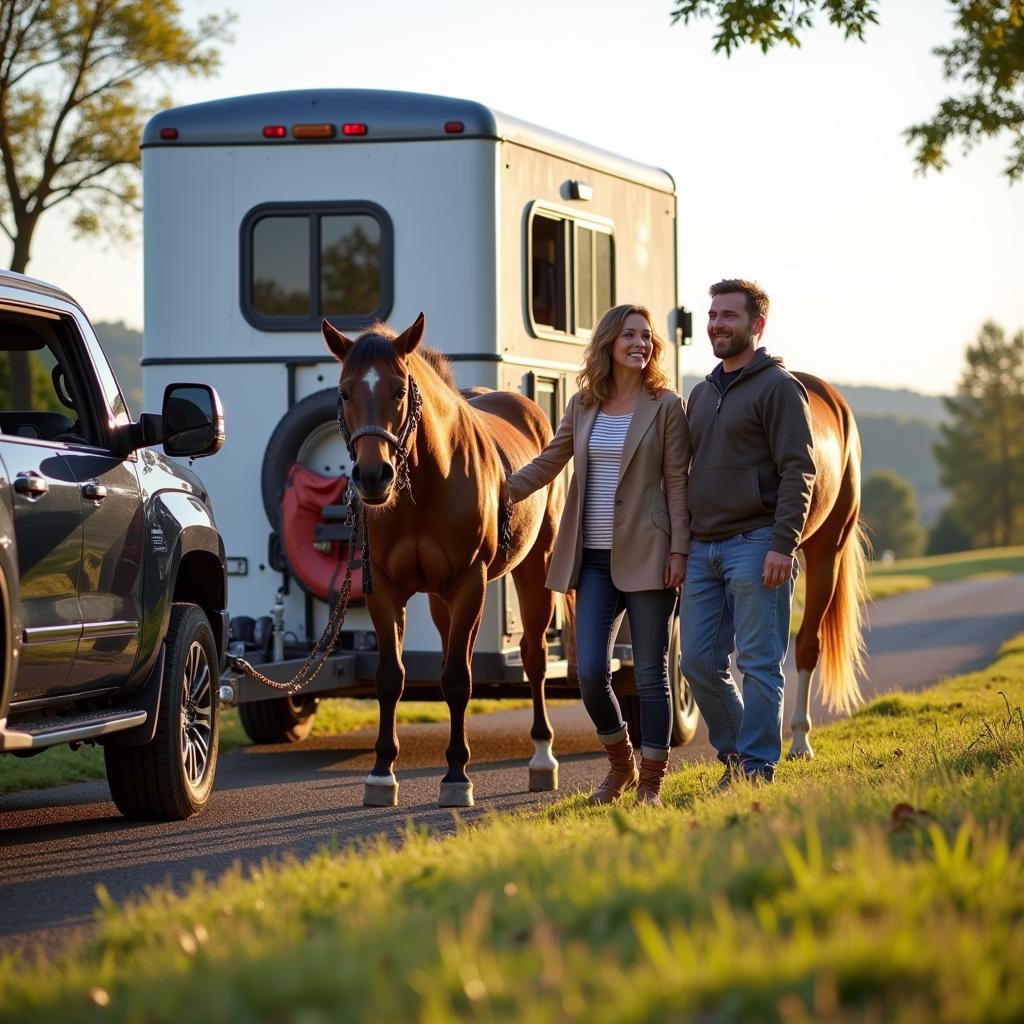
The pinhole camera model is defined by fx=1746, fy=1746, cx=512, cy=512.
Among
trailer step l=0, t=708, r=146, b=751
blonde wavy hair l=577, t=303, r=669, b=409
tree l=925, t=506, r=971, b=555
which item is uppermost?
blonde wavy hair l=577, t=303, r=669, b=409

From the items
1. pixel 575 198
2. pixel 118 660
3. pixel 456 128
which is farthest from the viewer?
pixel 575 198

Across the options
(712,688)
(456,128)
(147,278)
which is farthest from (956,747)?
(147,278)

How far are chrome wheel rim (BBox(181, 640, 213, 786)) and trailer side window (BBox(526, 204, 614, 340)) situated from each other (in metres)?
3.53

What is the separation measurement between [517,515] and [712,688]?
2.01 meters

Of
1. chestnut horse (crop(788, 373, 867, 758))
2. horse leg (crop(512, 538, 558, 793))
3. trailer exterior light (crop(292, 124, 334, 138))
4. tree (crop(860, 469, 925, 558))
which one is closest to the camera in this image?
horse leg (crop(512, 538, 558, 793))

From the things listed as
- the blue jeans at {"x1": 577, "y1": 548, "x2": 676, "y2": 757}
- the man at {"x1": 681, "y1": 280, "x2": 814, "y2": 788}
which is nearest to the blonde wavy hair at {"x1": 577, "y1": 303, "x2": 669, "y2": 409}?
the man at {"x1": 681, "y1": 280, "x2": 814, "y2": 788}

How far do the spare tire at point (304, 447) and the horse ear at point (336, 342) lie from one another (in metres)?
2.00

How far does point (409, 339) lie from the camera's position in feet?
27.0

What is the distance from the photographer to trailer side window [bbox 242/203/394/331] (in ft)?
34.7

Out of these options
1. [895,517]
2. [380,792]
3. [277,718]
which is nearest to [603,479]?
[380,792]

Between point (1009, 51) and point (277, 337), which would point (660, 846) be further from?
point (1009, 51)

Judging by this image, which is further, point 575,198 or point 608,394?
point 575,198

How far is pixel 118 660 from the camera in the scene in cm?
745

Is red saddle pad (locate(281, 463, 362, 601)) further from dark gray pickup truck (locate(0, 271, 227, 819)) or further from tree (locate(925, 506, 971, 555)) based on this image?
tree (locate(925, 506, 971, 555))
